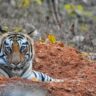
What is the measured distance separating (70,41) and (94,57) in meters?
2.26

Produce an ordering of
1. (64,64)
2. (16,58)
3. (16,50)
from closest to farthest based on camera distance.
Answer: (16,58) → (16,50) → (64,64)

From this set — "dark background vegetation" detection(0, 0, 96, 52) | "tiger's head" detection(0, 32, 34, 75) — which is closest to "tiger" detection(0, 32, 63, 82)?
"tiger's head" detection(0, 32, 34, 75)

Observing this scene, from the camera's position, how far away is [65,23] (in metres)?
15.0

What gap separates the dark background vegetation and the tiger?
2.98m

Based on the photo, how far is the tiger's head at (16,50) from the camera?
25.4 ft

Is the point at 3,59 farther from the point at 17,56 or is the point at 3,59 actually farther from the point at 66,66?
the point at 66,66

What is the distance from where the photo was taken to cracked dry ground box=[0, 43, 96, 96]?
721 centimetres

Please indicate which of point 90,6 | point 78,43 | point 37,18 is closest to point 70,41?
point 78,43

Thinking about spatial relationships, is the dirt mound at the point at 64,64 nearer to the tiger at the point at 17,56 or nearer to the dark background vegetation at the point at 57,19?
the tiger at the point at 17,56

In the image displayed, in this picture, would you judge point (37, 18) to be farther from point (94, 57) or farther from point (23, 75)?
point (23, 75)

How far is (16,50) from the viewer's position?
25.6ft

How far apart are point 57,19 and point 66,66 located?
513cm

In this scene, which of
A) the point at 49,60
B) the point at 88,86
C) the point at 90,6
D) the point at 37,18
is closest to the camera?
the point at 88,86

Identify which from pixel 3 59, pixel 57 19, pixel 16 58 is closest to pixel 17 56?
pixel 16 58
